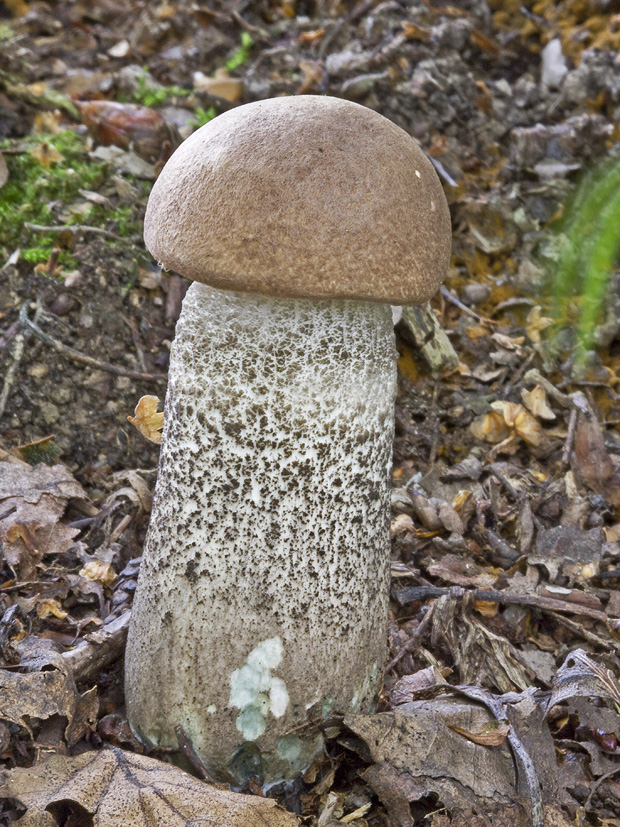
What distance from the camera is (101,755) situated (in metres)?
1.94

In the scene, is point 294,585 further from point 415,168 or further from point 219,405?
point 415,168

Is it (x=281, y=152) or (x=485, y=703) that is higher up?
(x=281, y=152)

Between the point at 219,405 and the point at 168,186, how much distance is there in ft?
1.87

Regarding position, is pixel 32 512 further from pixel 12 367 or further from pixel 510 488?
pixel 510 488

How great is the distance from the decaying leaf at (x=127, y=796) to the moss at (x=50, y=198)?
2125 millimetres

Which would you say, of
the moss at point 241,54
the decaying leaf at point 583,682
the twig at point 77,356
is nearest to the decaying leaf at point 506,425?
the decaying leaf at point 583,682

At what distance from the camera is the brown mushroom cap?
1.65 m

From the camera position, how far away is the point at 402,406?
3.35 m

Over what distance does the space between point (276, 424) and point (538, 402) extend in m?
1.92

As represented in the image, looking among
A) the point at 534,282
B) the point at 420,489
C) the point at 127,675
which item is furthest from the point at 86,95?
the point at 127,675

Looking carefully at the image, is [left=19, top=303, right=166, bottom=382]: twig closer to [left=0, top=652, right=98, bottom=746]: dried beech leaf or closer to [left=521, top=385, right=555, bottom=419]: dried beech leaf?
[left=0, top=652, right=98, bottom=746]: dried beech leaf

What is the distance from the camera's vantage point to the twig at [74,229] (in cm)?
327

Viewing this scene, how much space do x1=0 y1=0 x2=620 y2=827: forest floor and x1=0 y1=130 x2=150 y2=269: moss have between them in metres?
0.01

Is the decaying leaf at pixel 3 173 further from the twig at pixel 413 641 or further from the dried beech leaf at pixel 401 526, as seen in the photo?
the twig at pixel 413 641
